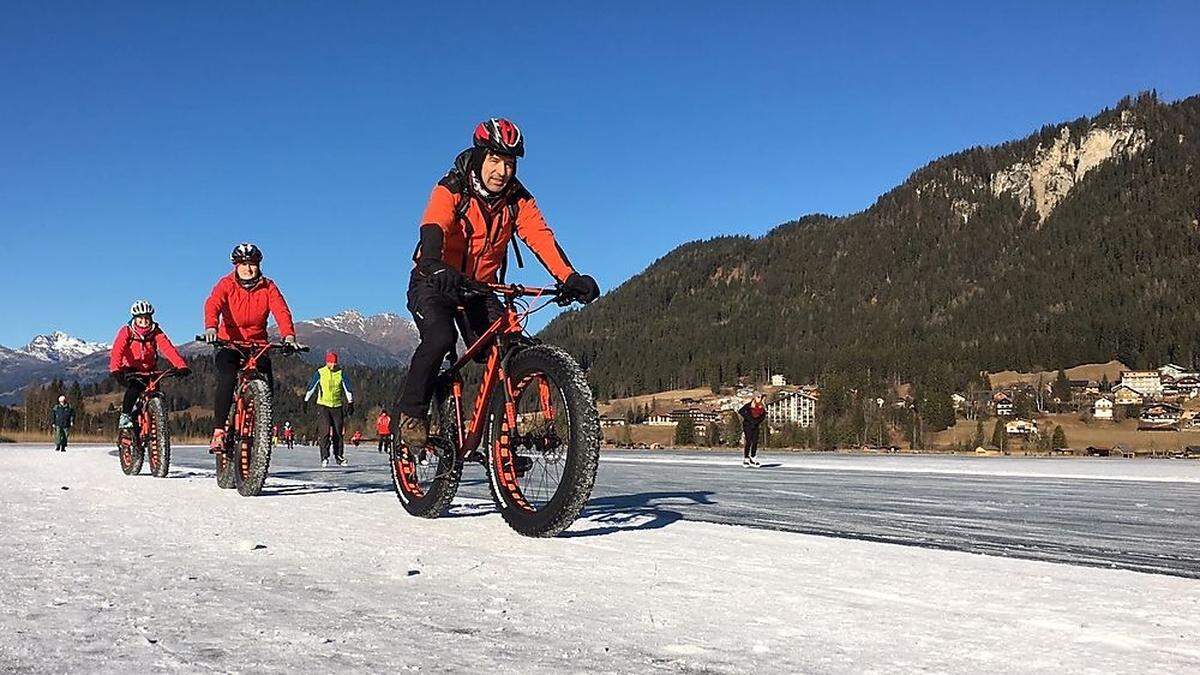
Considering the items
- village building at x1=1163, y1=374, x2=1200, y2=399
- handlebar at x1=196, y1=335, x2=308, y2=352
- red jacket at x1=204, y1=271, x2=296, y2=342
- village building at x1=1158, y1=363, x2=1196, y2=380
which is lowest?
handlebar at x1=196, y1=335, x2=308, y2=352

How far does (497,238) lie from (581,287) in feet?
2.82

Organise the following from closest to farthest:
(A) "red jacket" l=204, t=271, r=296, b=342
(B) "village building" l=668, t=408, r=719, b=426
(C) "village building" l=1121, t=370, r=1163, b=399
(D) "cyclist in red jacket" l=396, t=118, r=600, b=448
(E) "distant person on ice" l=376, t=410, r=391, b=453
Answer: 1. (D) "cyclist in red jacket" l=396, t=118, r=600, b=448
2. (E) "distant person on ice" l=376, t=410, r=391, b=453
3. (A) "red jacket" l=204, t=271, r=296, b=342
4. (B) "village building" l=668, t=408, r=719, b=426
5. (C) "village building" l=1121, t=370, r=1163, b=399

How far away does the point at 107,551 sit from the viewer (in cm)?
377

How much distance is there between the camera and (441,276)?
193 inches

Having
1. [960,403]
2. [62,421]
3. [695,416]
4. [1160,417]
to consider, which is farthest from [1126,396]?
[62,421]

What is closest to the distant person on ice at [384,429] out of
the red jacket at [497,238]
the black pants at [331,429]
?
the red jacket at [497,238]

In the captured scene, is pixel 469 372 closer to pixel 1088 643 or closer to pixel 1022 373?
pixel 1088 643

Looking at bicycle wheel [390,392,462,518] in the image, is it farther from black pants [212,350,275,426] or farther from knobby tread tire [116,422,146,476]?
knobby tread tire [116,422,146,476]

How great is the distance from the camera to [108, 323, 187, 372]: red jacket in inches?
462

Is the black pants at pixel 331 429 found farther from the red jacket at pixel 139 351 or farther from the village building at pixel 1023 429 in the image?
the village building at pixel 1023 429

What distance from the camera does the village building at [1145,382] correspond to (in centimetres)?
14250

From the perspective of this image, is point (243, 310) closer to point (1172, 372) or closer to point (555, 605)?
point (555, 605)

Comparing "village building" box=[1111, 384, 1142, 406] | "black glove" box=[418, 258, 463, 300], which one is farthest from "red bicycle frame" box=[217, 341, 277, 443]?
"village building" box=[1111, 384, 1142, 406]

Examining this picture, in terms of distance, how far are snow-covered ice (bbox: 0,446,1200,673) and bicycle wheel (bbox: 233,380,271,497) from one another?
9.35 ft
